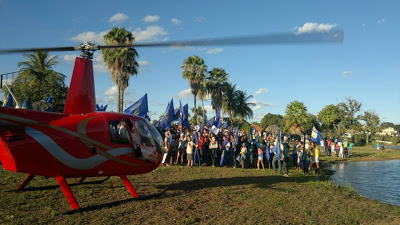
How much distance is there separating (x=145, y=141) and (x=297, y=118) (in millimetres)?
70819

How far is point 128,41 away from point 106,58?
3524 millimetres

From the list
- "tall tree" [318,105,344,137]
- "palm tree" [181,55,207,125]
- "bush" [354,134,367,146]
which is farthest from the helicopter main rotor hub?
"tall tree" [318,105,344,137]

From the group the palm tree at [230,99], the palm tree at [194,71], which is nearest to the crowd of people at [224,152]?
the palm tree at [194,71]

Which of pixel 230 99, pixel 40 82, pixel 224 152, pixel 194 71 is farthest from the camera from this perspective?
pixel 230 99

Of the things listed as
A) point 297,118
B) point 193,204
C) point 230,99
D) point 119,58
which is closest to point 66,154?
point 193,204

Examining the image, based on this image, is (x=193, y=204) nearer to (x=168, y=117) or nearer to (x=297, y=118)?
(x=168, y=117)

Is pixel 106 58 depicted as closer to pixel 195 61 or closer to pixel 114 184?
pixel 195 61

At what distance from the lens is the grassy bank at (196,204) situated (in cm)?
711

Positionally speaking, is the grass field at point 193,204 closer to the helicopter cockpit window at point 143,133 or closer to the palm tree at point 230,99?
the helicopter cockpit window at point 143,133

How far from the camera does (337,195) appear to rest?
10.9m

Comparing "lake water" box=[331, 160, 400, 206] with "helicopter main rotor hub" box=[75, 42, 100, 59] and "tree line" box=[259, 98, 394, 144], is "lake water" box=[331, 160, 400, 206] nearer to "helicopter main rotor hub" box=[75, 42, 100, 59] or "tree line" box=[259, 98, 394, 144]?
"helicopter main rotor hub" box=[75, 42, 100, 59]

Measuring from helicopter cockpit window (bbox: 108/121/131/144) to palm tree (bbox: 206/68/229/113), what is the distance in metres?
46.8

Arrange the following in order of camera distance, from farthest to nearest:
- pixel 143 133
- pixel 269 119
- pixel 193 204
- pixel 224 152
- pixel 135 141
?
pixel 269 119 → pixel 224 152 → pixel 143 133 → pixel 135 141 → pixel 193 204

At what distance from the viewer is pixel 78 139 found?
7691mm
